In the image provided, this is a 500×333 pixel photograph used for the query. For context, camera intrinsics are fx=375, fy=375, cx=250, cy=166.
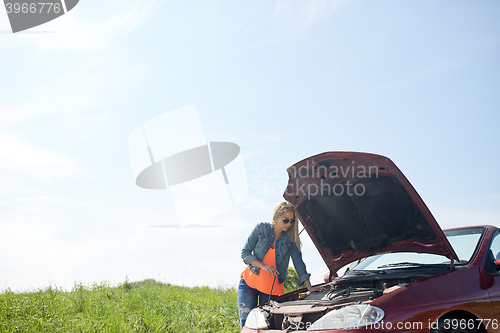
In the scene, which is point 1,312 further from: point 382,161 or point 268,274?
point 382,161

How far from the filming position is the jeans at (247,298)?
4.22 metres

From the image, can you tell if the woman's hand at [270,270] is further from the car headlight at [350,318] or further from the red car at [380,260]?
the car headlight at [350,318]

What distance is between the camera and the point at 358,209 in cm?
451

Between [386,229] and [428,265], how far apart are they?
588mm

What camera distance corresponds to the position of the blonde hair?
4.39 m

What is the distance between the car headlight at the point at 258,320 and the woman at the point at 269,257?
0.47 m

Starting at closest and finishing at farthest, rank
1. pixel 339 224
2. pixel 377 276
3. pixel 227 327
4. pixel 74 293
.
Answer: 1. pixel 377 276
2. pixel 339 224
3. pixel 227 327
4. pixel 74 293

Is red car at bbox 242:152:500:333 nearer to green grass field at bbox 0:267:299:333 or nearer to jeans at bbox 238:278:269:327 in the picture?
jeans at bbox 238:278:269:327

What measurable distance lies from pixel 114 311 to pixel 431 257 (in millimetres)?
5391

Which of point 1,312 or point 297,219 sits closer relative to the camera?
point 297,219

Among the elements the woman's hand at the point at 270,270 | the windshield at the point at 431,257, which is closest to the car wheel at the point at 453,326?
the windshield at the point at 431,257

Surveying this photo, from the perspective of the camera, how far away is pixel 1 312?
20.3 feet

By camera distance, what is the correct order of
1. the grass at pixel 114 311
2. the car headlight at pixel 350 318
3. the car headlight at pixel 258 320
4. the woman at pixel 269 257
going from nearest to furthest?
the car headlight at pixel 350 318 < the car headlight at pixel 258 320 < the woman at pixel 269 257 < the grass at pixel 114 311

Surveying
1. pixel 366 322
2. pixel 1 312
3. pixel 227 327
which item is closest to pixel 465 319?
pixel 366 322
